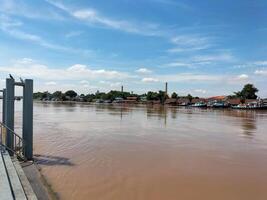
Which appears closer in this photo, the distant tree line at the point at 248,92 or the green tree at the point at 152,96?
the distant tree line at the point at 248,92

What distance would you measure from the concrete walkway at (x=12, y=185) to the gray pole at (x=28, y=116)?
222 centimetres

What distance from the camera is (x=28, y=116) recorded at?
10336mm

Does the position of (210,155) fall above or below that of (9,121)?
below

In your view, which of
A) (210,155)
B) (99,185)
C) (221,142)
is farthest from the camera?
(221,142)

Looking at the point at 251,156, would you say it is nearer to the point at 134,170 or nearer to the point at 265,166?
the point at 265,166

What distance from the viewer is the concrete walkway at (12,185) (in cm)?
594

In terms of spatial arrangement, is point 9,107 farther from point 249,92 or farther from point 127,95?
point 127,95

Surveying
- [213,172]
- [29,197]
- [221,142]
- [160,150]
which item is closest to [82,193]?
[29,197]

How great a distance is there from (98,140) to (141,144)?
2.47 metres

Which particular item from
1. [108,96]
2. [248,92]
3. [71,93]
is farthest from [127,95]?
[248,92]

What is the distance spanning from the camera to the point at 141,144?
59.0 ft

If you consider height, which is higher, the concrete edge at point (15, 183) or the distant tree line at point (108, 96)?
the distant tree line at point (108, 96)

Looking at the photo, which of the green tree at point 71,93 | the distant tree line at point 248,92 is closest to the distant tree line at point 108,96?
the green tree at point 71,93

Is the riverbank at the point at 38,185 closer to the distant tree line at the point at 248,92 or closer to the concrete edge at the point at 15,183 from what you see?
the concrete edge at the point at 15,183
